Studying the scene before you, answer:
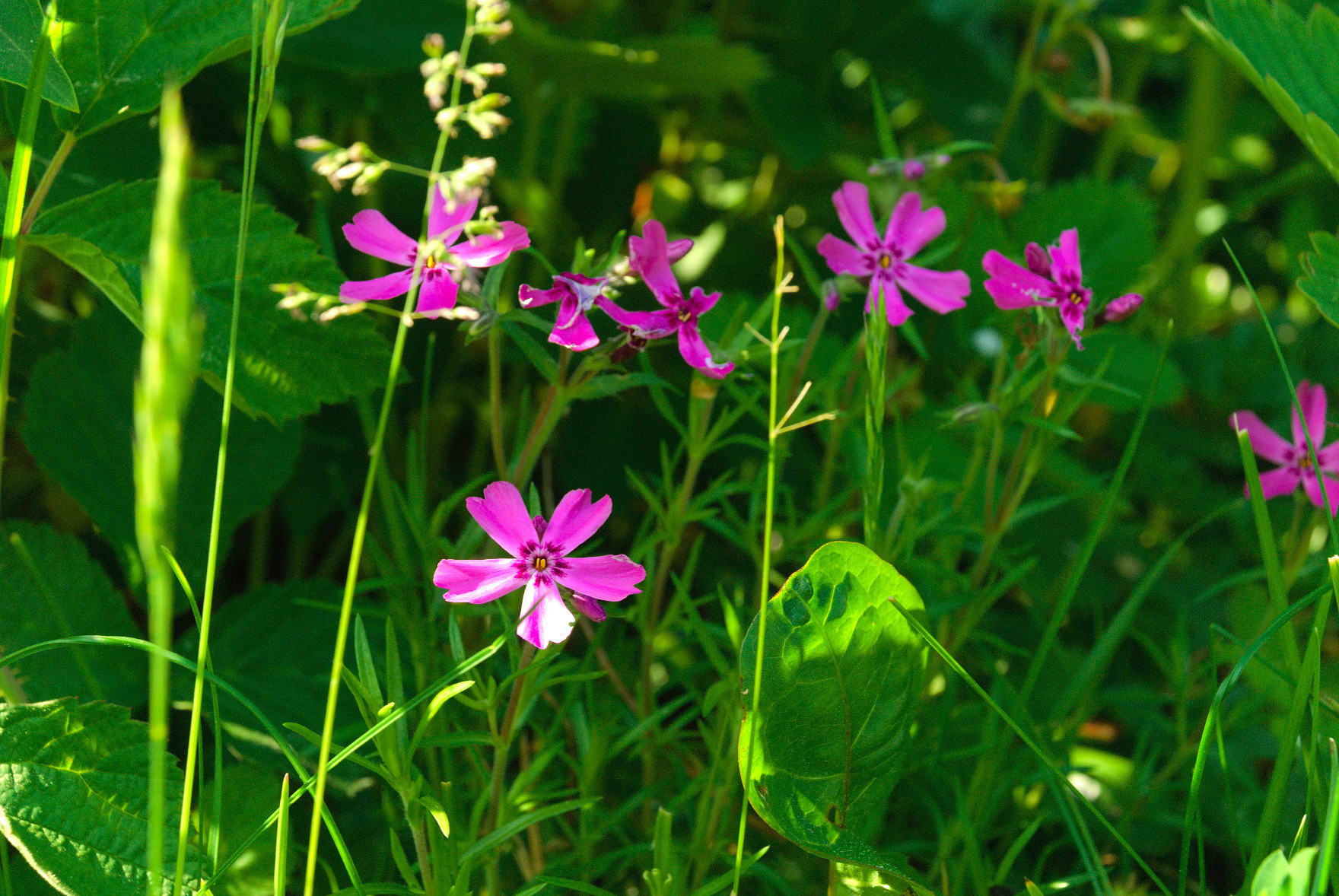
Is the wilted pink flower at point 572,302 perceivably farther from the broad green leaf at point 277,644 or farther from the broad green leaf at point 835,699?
the broad green leaf at point 277,644

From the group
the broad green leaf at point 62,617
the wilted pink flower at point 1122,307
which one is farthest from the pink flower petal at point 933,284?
the broad green leaf at point 62,617

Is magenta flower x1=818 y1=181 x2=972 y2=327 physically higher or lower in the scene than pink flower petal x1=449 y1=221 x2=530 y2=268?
lower

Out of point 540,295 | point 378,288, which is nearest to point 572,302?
point 540,295

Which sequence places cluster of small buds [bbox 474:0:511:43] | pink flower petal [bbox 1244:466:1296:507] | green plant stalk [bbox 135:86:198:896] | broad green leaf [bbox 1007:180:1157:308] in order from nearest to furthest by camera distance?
green plant stalk [bbox 135:86:198:896], cluster of small buds [bbox 474:0:511:43], pink flower petal [bbox 1244:466:1296:507], broad green leaf [bbox 1007:180:1157:308]

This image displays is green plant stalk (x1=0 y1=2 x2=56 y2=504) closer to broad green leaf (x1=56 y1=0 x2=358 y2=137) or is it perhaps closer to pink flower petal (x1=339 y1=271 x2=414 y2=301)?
broad green leaf (x1=56 y1=0 x2=358 y2=137)

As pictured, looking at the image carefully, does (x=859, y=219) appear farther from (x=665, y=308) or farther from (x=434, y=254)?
(x=434, y=254)

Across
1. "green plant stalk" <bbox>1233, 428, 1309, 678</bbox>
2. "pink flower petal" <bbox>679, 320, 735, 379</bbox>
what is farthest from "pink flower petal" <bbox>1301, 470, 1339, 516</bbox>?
"pink flower petal" <bbox>679, 320, 735, 379</bbox>
